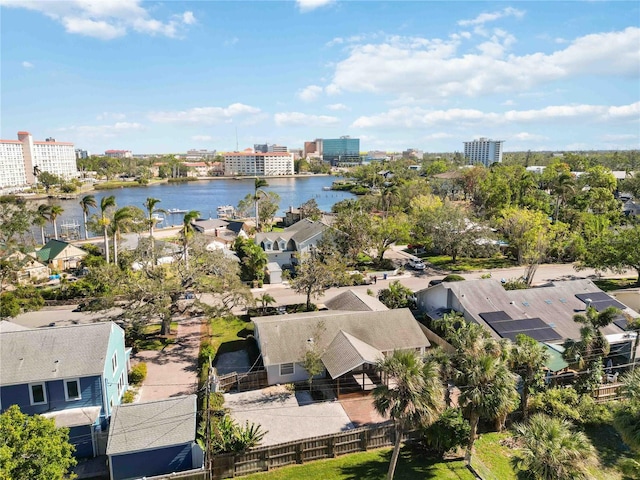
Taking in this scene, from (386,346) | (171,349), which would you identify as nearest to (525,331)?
(386,346)

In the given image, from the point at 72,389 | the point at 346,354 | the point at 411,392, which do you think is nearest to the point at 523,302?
the point at 346,354

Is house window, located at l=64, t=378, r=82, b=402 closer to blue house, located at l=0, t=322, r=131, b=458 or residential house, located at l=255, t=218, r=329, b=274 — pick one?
blue house, located at l=0, t=322, r=131, b=458

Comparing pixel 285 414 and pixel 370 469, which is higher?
pixel 370 469

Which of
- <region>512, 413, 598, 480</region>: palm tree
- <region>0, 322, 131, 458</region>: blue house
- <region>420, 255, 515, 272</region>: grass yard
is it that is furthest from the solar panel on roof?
<region>0, 322, 131, 458</region>: blue house

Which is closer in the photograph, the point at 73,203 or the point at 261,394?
the point at 261,394

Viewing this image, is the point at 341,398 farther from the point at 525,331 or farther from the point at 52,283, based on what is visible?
the point at 52,283

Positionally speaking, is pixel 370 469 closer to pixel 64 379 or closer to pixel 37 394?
pixel 64 379
